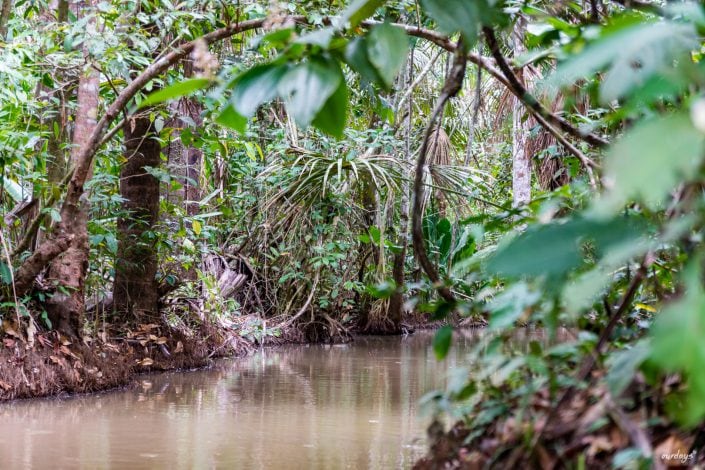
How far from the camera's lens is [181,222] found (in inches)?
280

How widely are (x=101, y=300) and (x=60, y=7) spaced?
8.04 feet

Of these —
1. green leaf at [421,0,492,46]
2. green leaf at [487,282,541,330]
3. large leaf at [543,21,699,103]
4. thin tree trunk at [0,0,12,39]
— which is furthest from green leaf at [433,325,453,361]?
thin tree trunk at [0,0,12,39]

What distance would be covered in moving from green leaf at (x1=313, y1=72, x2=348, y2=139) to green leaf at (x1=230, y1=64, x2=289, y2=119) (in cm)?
8

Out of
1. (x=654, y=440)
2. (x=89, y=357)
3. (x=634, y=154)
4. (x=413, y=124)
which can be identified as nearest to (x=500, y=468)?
(x=654, y=440)

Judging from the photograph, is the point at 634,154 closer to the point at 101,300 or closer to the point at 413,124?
the point at 101,300

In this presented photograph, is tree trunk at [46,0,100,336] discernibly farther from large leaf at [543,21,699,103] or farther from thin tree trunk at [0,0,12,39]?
large leaf at [543,21,699,103]

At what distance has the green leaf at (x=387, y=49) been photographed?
36.4 inches

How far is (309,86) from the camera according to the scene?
862 millimetres

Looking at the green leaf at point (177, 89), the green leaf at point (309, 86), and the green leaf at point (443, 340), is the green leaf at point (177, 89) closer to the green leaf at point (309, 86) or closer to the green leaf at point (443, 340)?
the green leaf at point (309, 86)

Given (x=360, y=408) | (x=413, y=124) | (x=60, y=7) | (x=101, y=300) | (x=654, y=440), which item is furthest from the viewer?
(x=413, y=124)

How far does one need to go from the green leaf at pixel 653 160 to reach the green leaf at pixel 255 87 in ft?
1.45

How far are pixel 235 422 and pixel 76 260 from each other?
6.83ft

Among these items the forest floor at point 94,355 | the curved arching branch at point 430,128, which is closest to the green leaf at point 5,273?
the forest floor at point 94,355

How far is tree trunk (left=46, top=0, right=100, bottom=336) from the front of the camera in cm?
573
